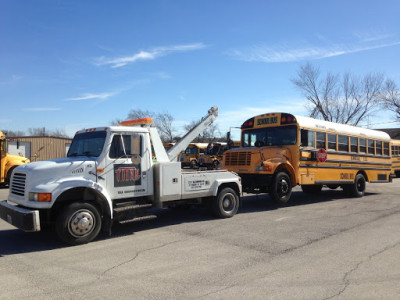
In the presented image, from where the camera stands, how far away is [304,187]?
14094mm

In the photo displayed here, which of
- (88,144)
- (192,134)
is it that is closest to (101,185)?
(88,144)

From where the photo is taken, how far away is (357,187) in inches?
516

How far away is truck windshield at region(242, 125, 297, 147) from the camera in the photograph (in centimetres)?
1065

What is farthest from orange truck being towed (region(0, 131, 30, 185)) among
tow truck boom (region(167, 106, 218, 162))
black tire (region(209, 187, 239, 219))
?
black tire (region(209, 187, 239, 219))

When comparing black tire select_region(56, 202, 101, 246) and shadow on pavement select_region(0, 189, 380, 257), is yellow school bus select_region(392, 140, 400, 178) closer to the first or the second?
shadow on pavement select_region(0, 189, 380, 257)

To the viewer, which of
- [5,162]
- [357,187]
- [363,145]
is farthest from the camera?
[5,162]

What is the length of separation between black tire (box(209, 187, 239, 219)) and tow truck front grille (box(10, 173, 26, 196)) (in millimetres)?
4294

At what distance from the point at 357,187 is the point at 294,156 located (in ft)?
14.6

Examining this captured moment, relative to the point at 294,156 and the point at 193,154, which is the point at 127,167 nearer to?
the point at 294,156

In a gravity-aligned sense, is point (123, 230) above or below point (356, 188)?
below

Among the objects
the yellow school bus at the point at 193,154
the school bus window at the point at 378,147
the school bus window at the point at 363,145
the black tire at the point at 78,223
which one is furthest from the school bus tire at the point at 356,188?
the yellow school bus at the point at 193,154

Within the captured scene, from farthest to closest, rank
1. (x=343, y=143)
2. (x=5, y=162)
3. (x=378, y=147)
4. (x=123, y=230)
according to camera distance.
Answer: (x=5, y=162) → (x=378, y=147) → (x=343, y=143) → (x=123, y=230)

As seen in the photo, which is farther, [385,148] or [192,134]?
[385,148]

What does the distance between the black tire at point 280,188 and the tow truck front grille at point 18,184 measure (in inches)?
264
